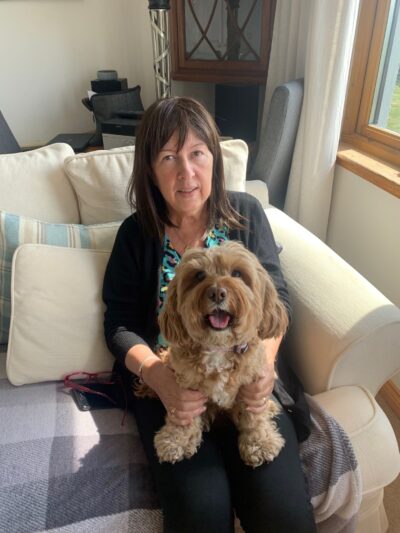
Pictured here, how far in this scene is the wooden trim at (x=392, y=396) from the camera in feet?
5.69

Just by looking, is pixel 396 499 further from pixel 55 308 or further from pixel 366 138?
pixel 366 138

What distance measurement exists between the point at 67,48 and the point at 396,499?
314 cm

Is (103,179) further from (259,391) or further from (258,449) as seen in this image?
(258,449)

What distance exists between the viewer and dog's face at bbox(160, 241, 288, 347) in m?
0.89

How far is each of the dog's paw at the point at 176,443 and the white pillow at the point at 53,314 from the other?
40 cm

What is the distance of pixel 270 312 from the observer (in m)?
0.98

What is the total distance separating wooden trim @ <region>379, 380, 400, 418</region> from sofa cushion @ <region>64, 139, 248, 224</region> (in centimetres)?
115

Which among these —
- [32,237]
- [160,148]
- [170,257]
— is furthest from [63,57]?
[170,257]

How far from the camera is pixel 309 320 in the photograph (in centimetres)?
121

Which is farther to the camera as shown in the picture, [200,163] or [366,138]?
[366,138]

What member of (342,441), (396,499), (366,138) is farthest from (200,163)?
(396,499)

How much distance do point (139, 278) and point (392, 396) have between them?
1.29m

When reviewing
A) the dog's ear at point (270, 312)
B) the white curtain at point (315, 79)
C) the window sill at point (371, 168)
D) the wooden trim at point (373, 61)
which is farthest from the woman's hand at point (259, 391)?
the wooden trim at point (373, 61)

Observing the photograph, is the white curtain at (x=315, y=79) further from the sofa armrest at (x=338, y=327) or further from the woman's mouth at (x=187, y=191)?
the woman's mouth at (x=187, y=191)
